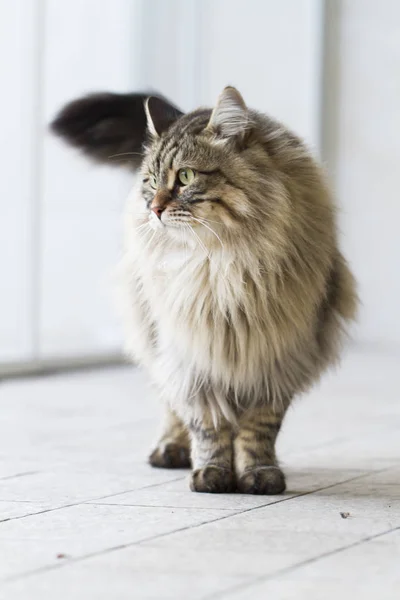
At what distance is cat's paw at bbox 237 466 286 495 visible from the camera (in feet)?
7.15

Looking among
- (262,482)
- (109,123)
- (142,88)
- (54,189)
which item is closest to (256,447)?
(262,482)

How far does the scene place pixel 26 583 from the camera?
4.84 feet

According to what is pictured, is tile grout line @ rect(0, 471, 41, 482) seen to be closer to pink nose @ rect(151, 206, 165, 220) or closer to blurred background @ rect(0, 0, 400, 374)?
pink nose @ rect(151, 206, 165, 220)

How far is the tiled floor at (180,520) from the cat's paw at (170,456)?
0.18 feet

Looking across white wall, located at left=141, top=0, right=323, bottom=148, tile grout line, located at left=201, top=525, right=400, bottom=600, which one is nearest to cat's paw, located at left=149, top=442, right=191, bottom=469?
tile grout line, located at left=201, top=525, right=400, bottom=600

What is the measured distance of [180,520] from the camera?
75.3 inches

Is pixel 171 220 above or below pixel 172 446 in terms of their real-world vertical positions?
above

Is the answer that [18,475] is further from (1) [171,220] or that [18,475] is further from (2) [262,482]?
(1) [171,220]

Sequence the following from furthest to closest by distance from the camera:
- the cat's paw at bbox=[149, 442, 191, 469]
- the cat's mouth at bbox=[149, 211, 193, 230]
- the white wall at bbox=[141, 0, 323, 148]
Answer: the white wall at bbox=[141, 0, 323, 148], the cat's paw at bbox=[149, 442, 191, 469], the cat's mouth at bbox=[149, 211, 193, 230]

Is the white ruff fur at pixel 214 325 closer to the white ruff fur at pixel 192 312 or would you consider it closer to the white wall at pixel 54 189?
the white ruff fur at pixel 192 312

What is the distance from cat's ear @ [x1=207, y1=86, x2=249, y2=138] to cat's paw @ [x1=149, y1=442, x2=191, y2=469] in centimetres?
89

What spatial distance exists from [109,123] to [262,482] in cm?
111

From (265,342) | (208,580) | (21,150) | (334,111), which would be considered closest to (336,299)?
(265,342)

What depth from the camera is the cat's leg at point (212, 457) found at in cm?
221
